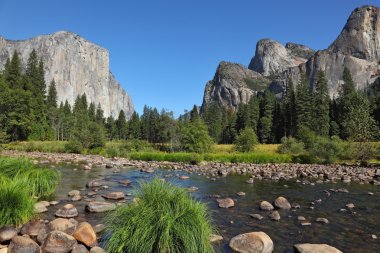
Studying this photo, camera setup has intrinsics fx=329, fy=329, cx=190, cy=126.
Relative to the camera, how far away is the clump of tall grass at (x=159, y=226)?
7.11 meters

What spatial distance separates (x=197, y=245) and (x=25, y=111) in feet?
262

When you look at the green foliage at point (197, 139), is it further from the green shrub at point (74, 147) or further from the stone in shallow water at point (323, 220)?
the stone in shallow water at point (323, 220)

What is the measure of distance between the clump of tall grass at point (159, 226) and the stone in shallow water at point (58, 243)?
138 cm

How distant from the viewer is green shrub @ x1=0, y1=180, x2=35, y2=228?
969cm

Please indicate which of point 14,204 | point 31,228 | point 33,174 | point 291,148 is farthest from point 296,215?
point 291,148

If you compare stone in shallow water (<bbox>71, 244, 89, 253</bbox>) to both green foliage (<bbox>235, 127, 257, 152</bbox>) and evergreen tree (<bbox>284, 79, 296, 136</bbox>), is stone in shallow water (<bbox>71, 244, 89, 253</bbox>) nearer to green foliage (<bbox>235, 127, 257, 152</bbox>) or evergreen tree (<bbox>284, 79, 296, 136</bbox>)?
green foliage (<bbox>235, 127, 257, 152</bbox>)

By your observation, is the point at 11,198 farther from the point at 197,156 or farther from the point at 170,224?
the point at 197,156

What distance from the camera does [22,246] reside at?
8242 millimetres

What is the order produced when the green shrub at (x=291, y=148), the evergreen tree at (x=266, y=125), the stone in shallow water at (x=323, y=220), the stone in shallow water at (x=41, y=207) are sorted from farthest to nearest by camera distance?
1. the evergreen tree at (x=266, y=125)
2. the green shrub at (x=291, y=148)
3. the stone in shallow water at (x=323, y=220)
4. the stone in shallow water at (x=41, y=207)

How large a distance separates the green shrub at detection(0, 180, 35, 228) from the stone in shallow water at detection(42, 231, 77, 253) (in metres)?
2.02

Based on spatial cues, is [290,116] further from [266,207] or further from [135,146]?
[266,207]

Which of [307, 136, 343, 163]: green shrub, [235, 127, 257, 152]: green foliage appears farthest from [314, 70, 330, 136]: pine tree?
[307, 136, 343, 163]: green shrub

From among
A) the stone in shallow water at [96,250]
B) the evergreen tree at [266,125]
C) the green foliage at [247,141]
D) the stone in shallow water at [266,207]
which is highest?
the evergreen tree at [266,125]

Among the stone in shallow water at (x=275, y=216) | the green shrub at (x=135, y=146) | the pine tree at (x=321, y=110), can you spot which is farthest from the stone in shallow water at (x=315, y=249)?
the pine tree at (x=321, y=110)
